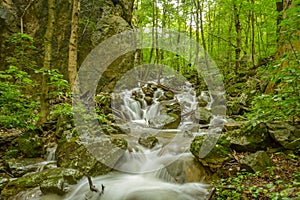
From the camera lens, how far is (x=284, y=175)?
11.2 feet

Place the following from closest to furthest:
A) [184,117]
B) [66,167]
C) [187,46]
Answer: [66,167] → [184,117] → [187,46]

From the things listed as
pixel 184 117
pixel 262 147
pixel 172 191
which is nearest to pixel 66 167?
pixel 172 191

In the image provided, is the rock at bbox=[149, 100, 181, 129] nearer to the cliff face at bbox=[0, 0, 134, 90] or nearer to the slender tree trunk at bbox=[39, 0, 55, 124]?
the slender tree trunk at bbox=[39, 0, 55, 124]

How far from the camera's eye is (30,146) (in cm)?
581

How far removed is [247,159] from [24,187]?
4105mm

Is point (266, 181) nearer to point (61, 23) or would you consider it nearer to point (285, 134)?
point (285, 134)

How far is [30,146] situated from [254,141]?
533 cm

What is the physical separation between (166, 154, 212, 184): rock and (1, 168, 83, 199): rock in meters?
1.96

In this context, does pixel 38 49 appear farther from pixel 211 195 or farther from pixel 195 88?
pixel 211 195

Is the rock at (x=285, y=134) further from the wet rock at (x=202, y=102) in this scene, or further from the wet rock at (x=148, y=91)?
the wet rock at (x=148, y=91)

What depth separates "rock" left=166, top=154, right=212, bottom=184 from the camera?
4302 millimetres

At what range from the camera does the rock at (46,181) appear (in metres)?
4.11

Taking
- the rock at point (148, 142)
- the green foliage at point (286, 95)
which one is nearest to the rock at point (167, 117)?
the rock at point (148, 142)

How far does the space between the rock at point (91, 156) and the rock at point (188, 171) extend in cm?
133
